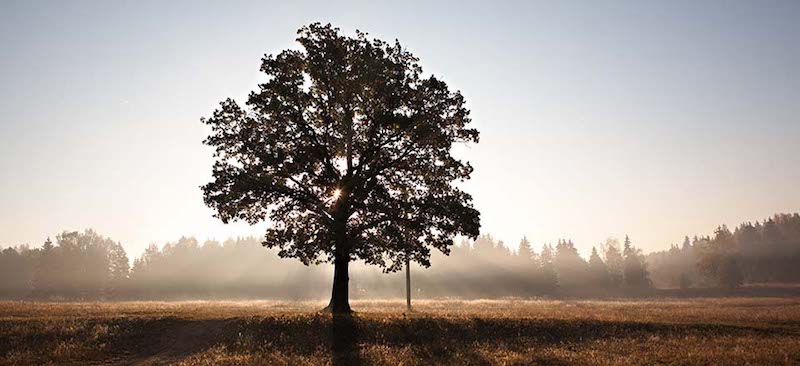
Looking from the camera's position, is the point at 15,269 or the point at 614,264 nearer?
the point at 15,269

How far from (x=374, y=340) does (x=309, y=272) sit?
384 feet

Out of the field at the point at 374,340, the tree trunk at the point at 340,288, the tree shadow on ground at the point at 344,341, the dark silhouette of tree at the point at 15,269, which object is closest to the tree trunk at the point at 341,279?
the tree trunk at the point at 340,288

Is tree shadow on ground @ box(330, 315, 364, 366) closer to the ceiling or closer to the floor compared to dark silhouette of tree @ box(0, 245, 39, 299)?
closer to the floor

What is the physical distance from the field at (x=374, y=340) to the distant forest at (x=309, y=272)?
84.3 metres

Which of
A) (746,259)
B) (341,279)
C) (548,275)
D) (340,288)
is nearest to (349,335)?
(340,288)

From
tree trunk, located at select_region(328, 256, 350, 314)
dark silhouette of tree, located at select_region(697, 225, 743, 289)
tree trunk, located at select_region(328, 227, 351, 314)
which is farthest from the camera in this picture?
dark silhouette of tree, located at select_region(697, 225, 743, 289)

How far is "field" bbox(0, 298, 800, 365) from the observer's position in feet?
54.5

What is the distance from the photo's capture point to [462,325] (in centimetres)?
2202

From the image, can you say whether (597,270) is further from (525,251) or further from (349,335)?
(349,335)

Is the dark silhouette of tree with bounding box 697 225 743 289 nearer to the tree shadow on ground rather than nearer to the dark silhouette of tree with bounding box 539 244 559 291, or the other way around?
the dark silhouette of tree with bounding box 539 244 559 291

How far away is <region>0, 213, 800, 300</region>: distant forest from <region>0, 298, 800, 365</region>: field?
84325mm

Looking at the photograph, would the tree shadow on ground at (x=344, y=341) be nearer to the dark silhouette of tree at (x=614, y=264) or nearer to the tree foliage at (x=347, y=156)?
the tree foliage at (x=347, y=156)

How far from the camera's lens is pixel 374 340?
19.6 meters

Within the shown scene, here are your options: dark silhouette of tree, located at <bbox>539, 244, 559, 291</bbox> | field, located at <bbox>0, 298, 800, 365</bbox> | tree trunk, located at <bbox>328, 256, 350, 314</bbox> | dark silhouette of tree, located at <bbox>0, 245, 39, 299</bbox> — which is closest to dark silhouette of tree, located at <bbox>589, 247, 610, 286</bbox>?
dark silhouette of tree, located at <bbox>539, 244, 559, 291</bbox>
